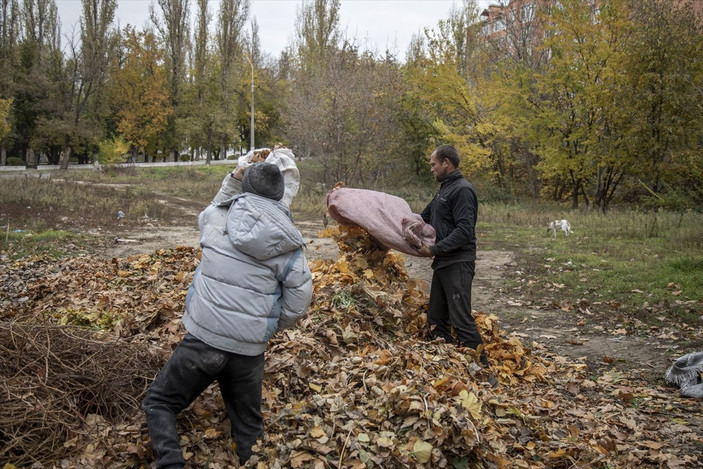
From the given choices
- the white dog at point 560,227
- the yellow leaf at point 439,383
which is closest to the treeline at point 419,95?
the white dog at point 560,227

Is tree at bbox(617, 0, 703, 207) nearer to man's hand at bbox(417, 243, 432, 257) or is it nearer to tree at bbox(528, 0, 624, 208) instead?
tree at bbox(528, 0, 624, 208)

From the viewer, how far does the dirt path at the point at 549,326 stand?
5832 millimetres

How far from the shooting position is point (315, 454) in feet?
9.89

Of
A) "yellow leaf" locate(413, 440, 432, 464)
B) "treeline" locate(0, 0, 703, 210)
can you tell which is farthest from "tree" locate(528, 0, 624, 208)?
"yellow leaf" locate(413, 440, 432, 464)

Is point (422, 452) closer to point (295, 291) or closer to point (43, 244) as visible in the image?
point (295, 291)

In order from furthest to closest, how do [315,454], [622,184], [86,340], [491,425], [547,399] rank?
[622,184] → [547,399] → [86,340] → [491,425] → [315,454]

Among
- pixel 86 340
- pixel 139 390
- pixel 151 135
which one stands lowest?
pixel 139 390

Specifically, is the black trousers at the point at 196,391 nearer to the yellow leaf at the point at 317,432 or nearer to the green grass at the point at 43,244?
the yellow leaf at the point at 317,432

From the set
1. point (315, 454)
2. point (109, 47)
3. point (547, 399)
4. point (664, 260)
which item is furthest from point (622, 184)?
point (109, 47)

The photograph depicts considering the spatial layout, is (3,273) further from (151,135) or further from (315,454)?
(151,135)

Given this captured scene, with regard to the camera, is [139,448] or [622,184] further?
[622,184]

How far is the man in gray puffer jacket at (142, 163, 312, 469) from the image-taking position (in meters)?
2.91

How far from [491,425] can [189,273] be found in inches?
165

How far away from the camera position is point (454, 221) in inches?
187
